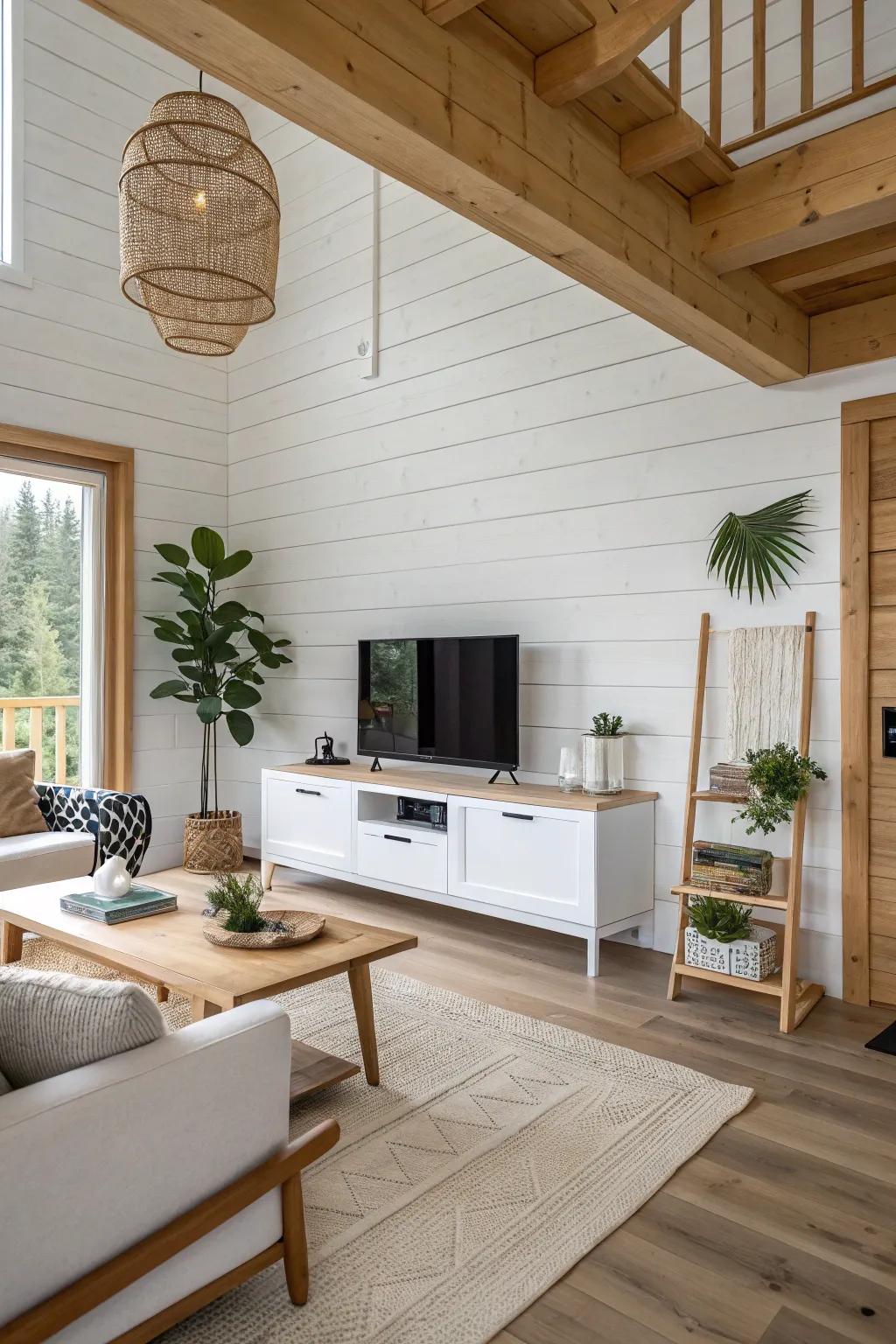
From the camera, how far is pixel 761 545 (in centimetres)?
348

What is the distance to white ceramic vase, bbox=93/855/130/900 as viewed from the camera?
288 cm

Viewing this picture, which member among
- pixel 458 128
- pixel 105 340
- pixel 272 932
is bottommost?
pixel 272 932

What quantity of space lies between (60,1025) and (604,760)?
8.55ft

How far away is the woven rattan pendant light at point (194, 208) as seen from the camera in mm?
2670

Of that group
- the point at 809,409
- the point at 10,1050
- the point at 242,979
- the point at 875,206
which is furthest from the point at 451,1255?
the point at 809,409

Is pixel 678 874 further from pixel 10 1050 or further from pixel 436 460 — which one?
pixel 10 1050

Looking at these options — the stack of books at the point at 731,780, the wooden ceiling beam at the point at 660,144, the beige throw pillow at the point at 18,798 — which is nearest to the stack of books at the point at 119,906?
the beige throw pillow at the point at 18,798

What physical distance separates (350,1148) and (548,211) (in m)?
2.28

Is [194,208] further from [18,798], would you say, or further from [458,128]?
[18,798]

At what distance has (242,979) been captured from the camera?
2.22 m

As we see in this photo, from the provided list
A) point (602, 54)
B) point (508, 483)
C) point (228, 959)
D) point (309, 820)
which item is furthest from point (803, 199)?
point (309, 820)

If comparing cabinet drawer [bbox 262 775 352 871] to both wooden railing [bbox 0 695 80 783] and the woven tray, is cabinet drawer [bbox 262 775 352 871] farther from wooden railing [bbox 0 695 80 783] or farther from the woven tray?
the woven tray

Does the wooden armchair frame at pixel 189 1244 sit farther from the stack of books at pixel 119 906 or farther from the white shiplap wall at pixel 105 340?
the white shiplap wall at pixel 105 340

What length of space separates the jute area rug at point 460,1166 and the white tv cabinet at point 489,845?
0.61m
